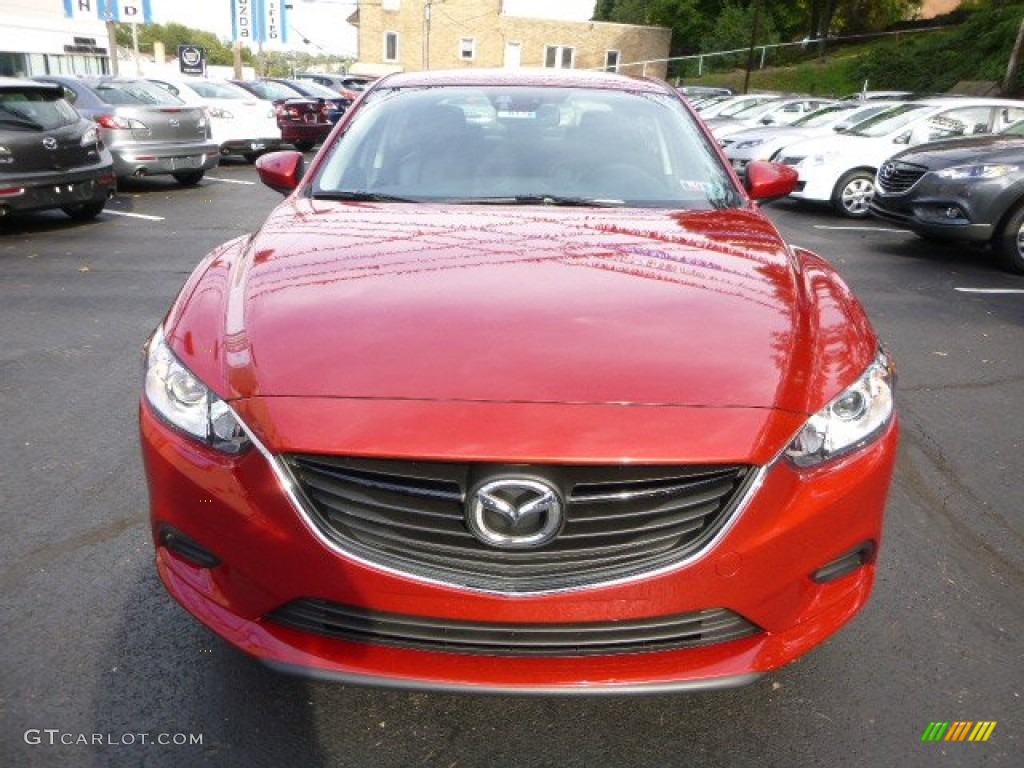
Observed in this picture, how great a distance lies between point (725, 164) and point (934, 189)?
6040 millimetres

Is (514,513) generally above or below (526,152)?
below

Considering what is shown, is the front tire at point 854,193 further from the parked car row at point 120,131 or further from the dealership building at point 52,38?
the dealership building at point 52,38

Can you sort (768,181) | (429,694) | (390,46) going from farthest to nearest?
(390,46) → (768,181) → (429,694)

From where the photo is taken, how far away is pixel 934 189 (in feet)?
27.9

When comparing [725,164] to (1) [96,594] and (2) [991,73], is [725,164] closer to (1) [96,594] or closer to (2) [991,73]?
(1) [96,594]

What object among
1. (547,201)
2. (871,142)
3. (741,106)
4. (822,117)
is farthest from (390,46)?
(547,201)

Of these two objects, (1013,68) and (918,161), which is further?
(1013,68)

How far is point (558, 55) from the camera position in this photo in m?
59.4

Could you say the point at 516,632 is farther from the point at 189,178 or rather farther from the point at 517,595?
the point at 189,178

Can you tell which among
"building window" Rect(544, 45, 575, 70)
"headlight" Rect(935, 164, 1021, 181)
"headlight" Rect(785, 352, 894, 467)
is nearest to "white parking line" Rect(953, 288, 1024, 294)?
"headlight" Rect(935, 164, 1021, 181)

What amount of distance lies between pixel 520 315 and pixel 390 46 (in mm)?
60797

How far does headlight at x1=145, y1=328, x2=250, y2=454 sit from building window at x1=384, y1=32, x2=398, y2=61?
2376 inches

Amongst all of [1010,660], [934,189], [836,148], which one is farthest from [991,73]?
[1010,660]

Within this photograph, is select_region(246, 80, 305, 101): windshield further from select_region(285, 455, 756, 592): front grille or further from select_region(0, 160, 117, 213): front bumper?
select_region(285, 455, 756, 592): front grille
